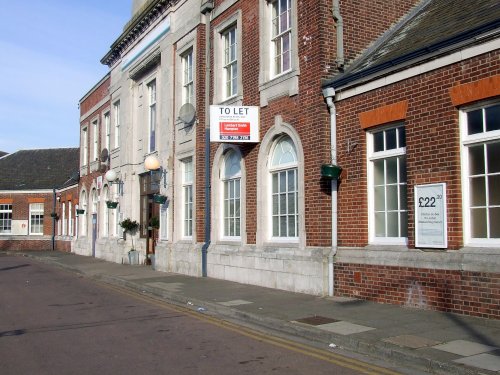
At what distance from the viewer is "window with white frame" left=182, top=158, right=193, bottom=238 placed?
719 inches

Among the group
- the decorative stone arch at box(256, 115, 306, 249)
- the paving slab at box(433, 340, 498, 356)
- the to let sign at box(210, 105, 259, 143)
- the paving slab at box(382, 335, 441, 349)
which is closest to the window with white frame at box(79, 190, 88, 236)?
the to let sign at box(210, 105, 259, 143)

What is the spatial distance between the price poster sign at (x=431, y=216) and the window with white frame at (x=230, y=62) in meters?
7.46

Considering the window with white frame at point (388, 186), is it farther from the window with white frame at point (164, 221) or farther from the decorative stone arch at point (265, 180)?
the window with white frame at point (164, 221)

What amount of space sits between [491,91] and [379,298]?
426 cm

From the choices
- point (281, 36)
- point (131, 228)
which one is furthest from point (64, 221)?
point (281, 36)

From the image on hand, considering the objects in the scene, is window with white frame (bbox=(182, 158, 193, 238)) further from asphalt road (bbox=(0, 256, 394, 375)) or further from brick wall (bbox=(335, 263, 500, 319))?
brick wall (bbox=(335, 263, 500, 319))

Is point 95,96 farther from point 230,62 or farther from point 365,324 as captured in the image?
point 365,324

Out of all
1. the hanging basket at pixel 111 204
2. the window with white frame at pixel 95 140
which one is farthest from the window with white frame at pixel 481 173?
the window with white frame at pixel 95 140

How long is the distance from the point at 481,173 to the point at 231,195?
821 cm

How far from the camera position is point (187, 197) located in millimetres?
18562

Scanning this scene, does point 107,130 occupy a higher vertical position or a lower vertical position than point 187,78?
lower

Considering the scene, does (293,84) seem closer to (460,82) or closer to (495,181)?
(460,82)

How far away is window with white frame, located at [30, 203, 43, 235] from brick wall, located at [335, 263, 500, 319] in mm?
33409

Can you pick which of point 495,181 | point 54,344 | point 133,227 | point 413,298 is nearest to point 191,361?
point 54,344
